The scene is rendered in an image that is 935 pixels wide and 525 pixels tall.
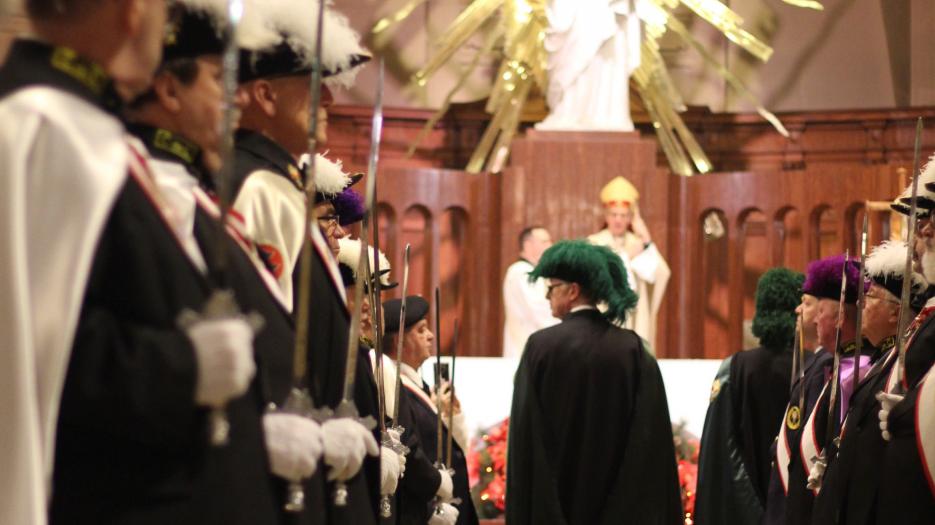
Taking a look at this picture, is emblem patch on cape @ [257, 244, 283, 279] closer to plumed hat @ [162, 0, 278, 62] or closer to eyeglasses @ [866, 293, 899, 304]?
plumed hat @ [162, 0, 278, 62]

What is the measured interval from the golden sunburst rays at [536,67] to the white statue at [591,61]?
189mm

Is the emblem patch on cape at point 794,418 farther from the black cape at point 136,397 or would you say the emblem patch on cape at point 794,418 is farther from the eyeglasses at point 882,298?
the black cape at point 136,397

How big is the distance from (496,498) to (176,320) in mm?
5958

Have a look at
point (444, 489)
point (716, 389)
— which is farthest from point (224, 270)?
point (716, 389)

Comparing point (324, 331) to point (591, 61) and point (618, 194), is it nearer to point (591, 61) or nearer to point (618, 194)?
point (618, 194)

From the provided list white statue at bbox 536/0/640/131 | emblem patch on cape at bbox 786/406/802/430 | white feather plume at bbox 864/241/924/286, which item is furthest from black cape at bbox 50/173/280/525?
white statue at bbox 536/0/640/131

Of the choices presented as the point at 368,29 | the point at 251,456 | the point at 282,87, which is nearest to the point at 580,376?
the point at 282,87

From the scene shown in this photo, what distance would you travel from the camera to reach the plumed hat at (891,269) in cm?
471

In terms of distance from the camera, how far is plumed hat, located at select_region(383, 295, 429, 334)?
18.5 feet

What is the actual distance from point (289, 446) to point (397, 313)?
3.30 m

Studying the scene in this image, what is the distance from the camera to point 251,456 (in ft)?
7.43

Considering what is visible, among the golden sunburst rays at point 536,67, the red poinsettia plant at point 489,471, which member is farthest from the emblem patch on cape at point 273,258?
the golden sunburst rays at point 536,67

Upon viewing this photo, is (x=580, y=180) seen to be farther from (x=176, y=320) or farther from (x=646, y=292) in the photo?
(x=176, y=320)

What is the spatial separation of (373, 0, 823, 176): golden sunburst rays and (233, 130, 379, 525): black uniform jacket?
816 cm
